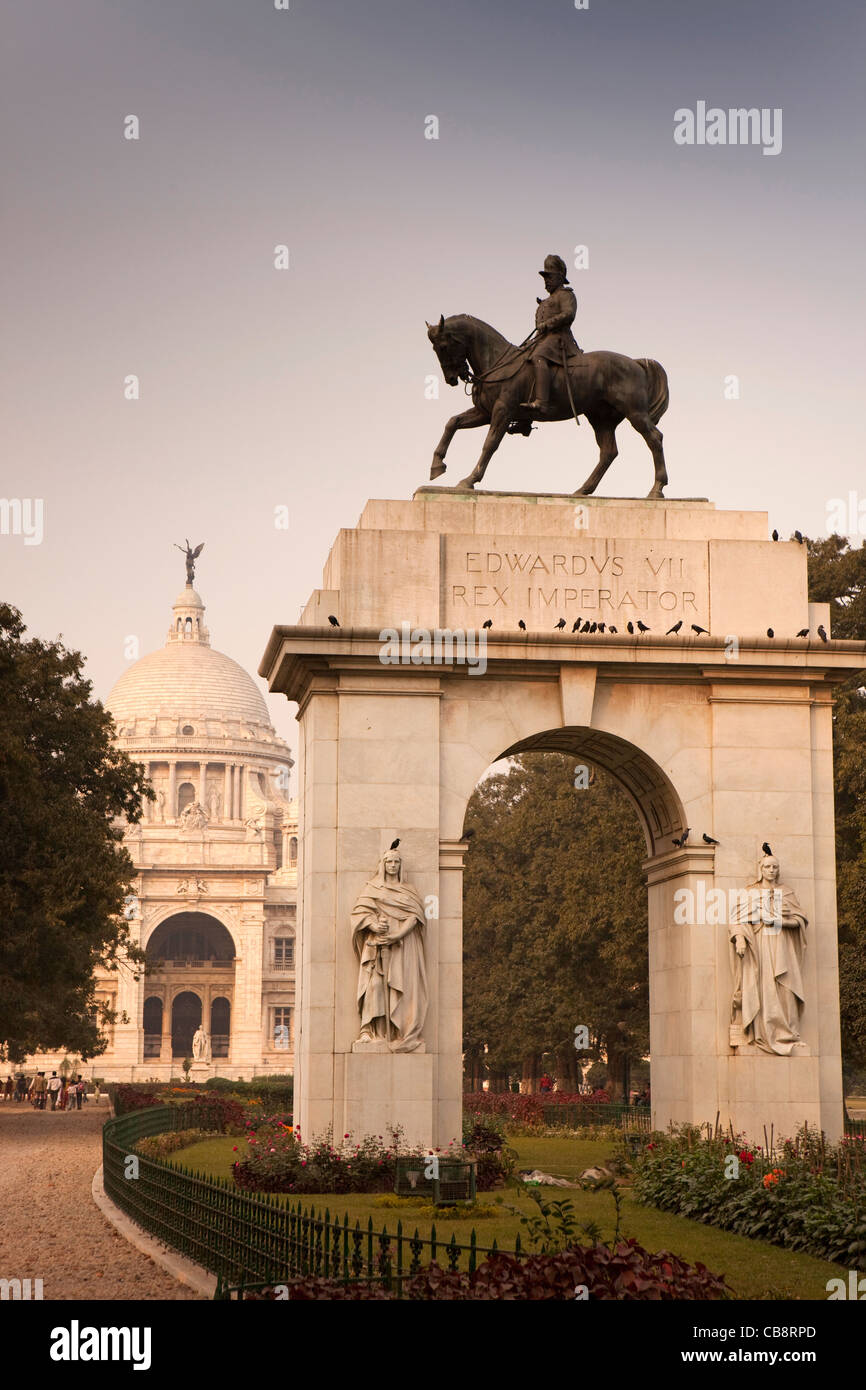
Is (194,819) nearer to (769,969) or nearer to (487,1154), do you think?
(487,1154)

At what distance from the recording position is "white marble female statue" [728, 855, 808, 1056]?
23.3 meters

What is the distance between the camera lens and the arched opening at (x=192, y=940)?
136 meters

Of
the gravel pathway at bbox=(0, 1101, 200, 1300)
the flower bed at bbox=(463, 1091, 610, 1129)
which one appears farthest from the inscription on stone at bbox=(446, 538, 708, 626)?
the flower bed at bbox=(463, 1091, 610, 1129)

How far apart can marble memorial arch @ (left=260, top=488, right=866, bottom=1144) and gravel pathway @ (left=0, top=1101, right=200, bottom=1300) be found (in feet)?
12.1

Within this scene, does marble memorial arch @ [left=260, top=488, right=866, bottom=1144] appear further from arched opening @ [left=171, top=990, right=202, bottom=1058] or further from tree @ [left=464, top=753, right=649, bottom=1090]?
arched opening @ [left=171, top=990, right=202, bottom=1058]

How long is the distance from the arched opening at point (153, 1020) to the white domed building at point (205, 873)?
0.11 meters

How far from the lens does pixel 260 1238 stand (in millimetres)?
15102

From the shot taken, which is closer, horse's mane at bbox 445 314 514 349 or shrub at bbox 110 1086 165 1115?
horse's mane at bbox 445 314 514 349

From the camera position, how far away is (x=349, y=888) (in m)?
23.5

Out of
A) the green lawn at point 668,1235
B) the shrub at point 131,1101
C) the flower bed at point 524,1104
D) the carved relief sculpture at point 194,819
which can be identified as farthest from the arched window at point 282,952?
the green lawn at point 668,1235

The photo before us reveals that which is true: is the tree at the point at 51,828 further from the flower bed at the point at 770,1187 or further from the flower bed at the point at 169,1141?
the flower bed at the point at 770,1187
